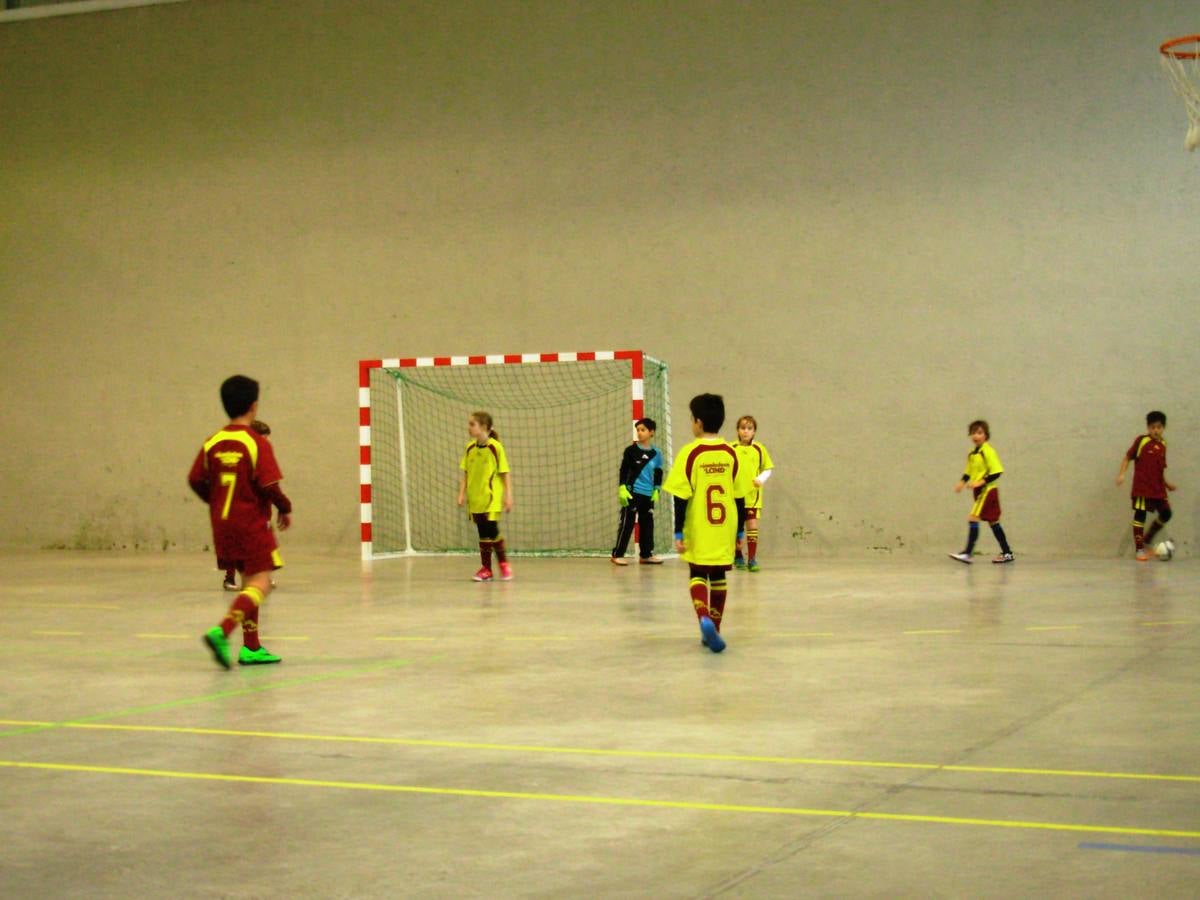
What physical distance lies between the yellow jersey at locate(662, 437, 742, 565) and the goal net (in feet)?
32.2

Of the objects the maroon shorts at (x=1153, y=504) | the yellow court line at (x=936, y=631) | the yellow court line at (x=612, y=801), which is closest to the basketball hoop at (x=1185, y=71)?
the maroon shorts at (x=1153, y=504)

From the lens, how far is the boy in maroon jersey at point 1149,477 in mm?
17234

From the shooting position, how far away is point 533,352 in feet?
67.4

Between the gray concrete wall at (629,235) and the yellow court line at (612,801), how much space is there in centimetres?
1445

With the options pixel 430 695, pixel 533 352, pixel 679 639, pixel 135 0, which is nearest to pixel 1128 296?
pixel 533 352

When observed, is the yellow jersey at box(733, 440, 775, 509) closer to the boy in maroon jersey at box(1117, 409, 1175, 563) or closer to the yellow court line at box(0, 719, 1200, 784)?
the boy in maroon jersey at box(1117, 409, 1175, 563)

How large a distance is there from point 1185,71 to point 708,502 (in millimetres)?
10792

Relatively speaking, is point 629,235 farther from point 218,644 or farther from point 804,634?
point 218,644

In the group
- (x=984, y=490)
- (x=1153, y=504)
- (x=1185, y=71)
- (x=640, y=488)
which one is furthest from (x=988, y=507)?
(x=1185, y=71)

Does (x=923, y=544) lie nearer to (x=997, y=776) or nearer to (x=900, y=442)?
(x=900, y=442)

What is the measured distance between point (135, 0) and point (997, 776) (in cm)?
2070

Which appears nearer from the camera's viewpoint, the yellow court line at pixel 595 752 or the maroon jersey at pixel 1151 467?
the yellow court line at pixel 595 752

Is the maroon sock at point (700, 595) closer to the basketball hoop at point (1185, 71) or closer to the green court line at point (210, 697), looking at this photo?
the green court line at point (210, 697)

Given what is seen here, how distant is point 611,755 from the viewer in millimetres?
5762
